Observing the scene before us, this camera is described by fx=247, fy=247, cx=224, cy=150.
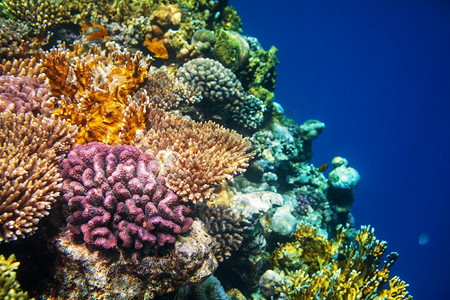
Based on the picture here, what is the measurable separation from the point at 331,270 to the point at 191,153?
3.64 meters

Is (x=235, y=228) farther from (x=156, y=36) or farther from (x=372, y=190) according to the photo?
(x=372, y=190)

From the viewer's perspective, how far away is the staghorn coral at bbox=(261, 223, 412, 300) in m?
4.15

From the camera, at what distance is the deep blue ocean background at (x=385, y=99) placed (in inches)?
2633

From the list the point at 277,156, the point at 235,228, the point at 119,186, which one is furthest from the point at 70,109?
the point at 277,156

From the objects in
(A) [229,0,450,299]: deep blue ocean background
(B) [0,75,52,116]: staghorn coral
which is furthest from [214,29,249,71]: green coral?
(A) [229,0,450,299]: deep blue ocean background

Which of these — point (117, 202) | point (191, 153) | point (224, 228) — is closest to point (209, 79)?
point (191, 153)

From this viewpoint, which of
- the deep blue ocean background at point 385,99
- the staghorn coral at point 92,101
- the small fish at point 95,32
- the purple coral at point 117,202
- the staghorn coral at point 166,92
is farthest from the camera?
the deep blue ocean background at point 385,99

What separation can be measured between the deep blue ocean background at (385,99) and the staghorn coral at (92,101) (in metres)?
57.7

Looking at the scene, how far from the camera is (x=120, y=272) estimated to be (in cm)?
298

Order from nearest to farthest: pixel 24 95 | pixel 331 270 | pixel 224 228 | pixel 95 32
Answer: pixel 24 95 → pixel 224 228 → pixel 331 270 → pixel 95 32

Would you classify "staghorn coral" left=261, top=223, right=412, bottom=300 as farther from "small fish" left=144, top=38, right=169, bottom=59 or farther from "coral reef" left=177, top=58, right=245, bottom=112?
"small fish" left=144, top=38, right=169, bottom=59

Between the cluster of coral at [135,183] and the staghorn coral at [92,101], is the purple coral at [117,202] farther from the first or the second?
the staghorn coral at [92,101]

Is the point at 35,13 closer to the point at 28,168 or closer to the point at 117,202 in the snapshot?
the point at 28,168

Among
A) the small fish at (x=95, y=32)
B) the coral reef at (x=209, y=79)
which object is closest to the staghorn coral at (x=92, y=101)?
the small fish at (x=95, y=32)
